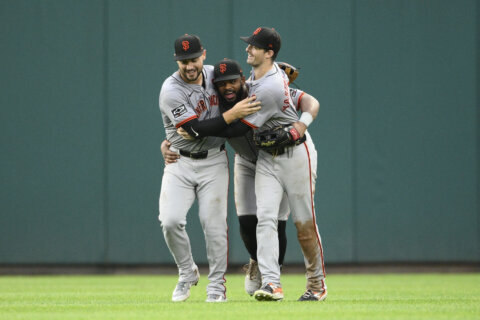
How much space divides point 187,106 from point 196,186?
2.21 feet

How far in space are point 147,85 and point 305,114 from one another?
5089mm

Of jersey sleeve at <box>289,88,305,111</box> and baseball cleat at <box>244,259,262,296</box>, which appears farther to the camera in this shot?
baseball cleat at <box>244,259,262,296</box>

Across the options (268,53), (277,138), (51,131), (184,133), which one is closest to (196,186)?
(184,133)

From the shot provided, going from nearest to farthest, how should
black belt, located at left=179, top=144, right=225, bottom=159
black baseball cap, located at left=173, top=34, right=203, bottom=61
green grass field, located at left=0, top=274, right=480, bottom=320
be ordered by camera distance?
green grass field, located at left=0, top=274, right=480, bottom=320, black baseball cap, located at left=173, top=34, right=203, bottom=61, black belt, located at left=179, top=144, right=225, bottom=159

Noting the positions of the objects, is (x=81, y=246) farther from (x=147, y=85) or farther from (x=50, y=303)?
(x=50, y=303)

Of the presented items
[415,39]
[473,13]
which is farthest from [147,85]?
[473,13]

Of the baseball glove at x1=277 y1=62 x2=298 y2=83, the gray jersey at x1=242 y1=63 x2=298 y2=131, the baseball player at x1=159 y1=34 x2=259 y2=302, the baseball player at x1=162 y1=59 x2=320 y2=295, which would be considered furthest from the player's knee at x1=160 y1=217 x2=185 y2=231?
the baseball glove at x1=277 y1=62 x2=298 y2=83

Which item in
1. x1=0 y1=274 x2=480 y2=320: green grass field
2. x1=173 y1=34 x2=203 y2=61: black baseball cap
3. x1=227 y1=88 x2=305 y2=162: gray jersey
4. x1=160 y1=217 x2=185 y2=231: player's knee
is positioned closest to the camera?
x1=0 y1=274 x2=480 y2=320: green grass field

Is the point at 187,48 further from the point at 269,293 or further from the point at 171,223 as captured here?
the point at 269,293

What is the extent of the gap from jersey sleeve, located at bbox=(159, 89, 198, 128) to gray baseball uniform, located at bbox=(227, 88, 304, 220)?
1.91 ft

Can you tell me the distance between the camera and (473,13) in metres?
11.7

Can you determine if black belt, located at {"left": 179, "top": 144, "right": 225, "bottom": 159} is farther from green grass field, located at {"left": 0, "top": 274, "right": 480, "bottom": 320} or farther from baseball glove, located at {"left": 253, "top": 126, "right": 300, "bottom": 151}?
green grass field, located at {"left": 0, "top": 274, "right": 480, "bottom": 320}

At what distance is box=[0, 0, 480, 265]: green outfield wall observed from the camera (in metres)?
11.3

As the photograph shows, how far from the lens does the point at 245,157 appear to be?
6938 mm
